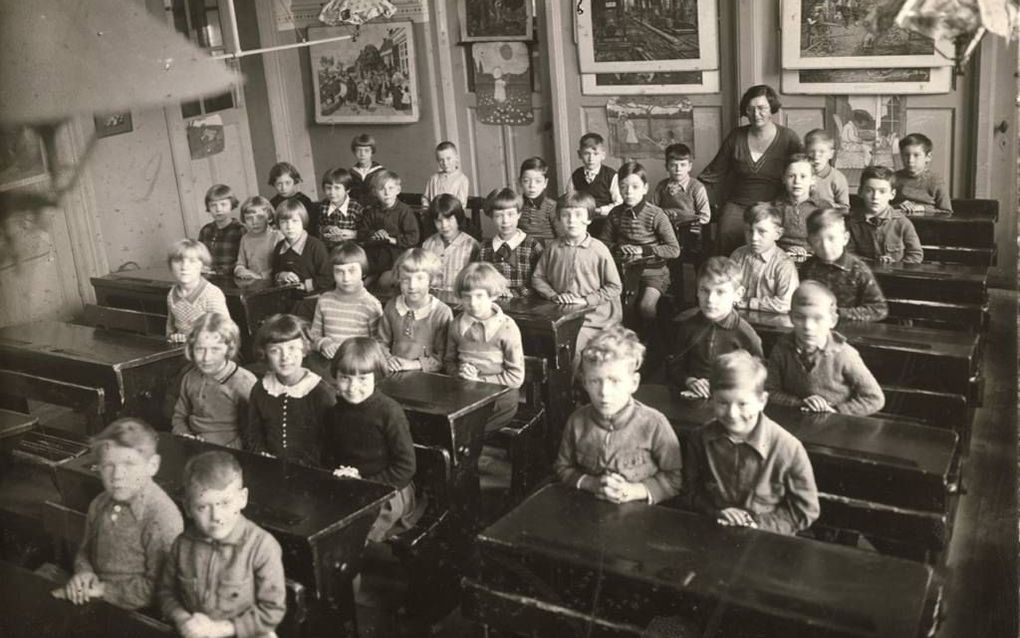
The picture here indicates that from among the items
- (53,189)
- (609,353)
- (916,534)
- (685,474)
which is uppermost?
(53,189)

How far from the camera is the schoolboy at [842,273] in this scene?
3570 mm

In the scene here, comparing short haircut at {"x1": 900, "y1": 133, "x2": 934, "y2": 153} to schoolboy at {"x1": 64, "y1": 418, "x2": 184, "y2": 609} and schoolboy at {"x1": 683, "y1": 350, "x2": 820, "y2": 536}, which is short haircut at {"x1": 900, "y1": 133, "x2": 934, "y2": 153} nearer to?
schoolboy at {"x1": 683, "y1": 350, "x2": 820, "y2": 536}

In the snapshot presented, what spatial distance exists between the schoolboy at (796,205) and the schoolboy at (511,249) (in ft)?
3.79

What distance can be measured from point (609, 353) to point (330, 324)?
5.72ft

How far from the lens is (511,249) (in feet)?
14.9

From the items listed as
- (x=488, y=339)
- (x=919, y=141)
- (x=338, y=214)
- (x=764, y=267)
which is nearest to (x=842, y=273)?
(x=764, y=267)

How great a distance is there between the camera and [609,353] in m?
2.42

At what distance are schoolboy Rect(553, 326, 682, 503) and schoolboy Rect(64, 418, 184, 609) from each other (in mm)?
1000

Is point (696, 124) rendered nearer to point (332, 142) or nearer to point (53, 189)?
point (332, 142)

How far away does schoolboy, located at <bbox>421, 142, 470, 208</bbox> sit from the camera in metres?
5.74

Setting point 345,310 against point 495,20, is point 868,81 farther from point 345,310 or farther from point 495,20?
point 345,310

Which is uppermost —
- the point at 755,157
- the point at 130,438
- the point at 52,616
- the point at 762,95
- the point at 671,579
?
the point at 762,95

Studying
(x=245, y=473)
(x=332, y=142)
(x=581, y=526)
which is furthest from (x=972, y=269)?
(x=332, y=142)

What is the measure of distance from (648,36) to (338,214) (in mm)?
2004
